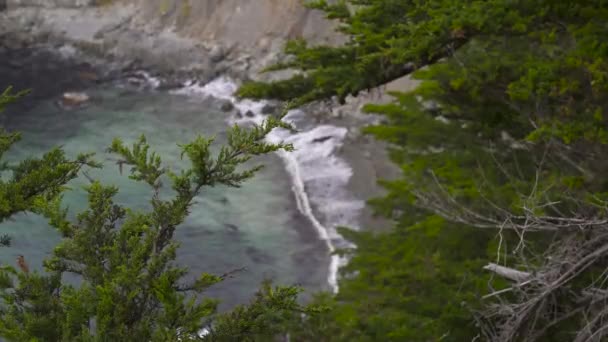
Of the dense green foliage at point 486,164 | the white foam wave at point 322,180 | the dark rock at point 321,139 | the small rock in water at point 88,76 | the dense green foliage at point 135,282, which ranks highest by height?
the dense green foliage at point 135,282

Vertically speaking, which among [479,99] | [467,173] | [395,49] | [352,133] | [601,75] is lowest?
[352,133]

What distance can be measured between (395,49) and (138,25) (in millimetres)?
30840

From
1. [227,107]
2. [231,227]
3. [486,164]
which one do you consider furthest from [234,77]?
[486,164]

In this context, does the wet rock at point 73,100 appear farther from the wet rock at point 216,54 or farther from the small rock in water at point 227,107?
the wet rock at point 216,54

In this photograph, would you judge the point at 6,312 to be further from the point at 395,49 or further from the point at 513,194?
the point at 513,194

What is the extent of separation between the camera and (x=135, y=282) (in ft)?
14.0

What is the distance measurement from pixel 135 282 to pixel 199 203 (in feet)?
56.9

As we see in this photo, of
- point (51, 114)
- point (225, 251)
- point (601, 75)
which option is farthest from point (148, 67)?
point (601, 75)

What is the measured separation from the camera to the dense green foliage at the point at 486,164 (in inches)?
259

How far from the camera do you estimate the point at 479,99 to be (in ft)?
30.7

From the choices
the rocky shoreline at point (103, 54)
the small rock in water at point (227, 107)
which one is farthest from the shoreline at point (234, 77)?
the small rock in water at point (227, 107)

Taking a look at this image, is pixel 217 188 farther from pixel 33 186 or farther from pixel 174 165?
pixel 33 186

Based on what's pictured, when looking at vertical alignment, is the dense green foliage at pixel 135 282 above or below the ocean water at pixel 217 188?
above

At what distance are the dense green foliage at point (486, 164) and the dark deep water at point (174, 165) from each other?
17.4ft
